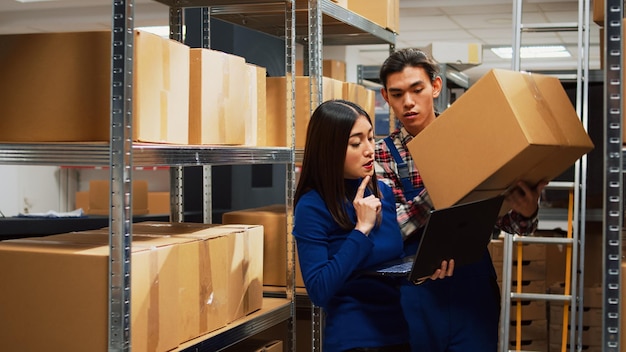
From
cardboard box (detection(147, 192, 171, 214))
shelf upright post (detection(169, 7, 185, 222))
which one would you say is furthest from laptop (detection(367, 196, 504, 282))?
cardboard box (detection(147, 192, 171, 214))

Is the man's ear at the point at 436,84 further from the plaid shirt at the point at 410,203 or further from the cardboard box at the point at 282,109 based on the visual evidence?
the cardboard box at the point at 282,109

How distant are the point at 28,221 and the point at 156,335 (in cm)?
352

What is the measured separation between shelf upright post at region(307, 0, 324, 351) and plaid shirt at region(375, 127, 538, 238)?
1.83 feet

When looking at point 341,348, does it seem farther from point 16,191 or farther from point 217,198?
point 16,191

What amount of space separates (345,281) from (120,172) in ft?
2.31

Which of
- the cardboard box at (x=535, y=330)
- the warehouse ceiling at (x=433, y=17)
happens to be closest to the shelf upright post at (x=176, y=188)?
the cardboard box at (x=535, y=330)

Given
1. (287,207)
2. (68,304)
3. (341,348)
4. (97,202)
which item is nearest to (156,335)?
(68,304)

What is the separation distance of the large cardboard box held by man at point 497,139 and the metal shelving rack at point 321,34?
36.0 inches

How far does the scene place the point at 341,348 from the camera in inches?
88.4

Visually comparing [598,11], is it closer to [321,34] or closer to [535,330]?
[321,34]

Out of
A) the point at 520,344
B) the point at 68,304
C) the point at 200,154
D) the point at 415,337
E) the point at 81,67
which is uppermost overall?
the point at 81,67

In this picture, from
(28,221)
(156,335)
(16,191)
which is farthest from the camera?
(16,191)

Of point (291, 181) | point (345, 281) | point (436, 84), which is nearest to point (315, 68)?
point (291, 181)

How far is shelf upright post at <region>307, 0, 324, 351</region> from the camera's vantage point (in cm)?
316
